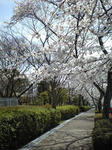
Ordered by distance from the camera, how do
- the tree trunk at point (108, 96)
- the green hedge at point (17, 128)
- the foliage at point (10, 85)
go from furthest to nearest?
the foliage at point (10, 85)
the tree trunk at point (108, 96)
the green hedge at point (17, 128)

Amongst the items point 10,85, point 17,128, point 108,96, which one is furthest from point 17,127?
point 10,85

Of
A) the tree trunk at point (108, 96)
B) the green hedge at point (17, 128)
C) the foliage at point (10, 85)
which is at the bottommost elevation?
the green hedge at point (17, 128)

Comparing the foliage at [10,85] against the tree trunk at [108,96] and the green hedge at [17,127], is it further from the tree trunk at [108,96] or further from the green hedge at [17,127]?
the tree trunk at [108,96]

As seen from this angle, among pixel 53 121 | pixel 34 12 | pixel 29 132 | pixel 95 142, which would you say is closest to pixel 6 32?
pixel 34 12

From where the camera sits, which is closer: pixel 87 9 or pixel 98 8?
pixel 87 9

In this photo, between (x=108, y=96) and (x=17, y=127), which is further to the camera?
(x=108, y=96)

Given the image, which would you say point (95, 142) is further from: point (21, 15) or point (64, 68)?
point (21, 15)

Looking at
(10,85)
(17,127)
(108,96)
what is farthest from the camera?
(10,85)

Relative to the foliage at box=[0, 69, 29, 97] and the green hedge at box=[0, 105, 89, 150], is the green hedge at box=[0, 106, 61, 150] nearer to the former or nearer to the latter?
the green hedge at box=[0, 105, 89, 150]

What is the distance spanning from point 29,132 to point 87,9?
16.9ft

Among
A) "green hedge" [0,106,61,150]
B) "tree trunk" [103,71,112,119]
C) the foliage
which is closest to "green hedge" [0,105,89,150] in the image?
"green hedge" [0,106,61,150]

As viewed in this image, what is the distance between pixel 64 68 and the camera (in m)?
6.70

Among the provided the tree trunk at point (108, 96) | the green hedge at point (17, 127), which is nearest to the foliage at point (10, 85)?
the green hedge at point (17, 127)

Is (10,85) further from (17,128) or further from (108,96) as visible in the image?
(17,128)
